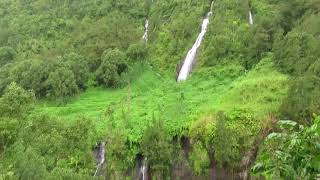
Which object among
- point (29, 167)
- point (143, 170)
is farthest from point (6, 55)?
point (29, 167)

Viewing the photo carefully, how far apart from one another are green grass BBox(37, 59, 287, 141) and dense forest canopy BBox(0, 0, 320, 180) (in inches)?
5.0

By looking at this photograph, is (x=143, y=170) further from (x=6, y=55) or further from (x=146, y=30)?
(x=6, y=55)

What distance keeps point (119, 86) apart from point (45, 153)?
73.5 ft

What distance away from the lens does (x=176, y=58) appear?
4644 cm

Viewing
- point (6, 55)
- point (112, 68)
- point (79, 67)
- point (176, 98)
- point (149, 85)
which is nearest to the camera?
point (176, 98)

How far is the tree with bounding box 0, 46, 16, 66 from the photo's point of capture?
175 ft

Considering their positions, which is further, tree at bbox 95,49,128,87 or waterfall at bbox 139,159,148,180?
tree at bbox 95,49,128,87

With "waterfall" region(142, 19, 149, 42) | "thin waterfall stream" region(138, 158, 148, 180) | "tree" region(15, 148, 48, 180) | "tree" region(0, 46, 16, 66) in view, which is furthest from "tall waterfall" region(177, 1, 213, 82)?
"tree" region(15, 148, 48, 180)

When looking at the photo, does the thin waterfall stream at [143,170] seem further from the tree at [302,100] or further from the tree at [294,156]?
the tree at [294,156]

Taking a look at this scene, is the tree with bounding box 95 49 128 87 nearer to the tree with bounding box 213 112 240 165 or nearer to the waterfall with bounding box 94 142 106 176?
the waterfall with bounding box 94 142 106 176

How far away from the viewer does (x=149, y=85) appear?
43.9m

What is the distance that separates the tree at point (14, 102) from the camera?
20500 mm

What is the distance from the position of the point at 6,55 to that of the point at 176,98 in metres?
24.3

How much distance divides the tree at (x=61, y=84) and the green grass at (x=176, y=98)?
2.97 ft
